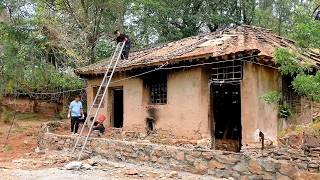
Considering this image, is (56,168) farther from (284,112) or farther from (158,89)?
(284,112)

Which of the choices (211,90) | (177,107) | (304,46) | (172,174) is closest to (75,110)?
(177,107)

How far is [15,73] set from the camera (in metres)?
20.2

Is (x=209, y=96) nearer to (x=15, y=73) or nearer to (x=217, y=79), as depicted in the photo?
(x=217, y=79)

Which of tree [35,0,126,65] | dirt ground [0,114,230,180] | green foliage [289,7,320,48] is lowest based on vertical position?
dirt ground [0,114,230,180]

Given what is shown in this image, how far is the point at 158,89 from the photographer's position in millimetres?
15227

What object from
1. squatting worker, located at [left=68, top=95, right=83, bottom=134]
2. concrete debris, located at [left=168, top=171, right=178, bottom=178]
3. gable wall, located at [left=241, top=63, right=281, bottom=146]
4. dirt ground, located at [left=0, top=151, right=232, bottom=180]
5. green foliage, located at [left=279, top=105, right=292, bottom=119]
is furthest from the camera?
squatting worker, located at [left=68, top=95, right=83, bottom=134]

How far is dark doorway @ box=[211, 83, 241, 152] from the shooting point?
45.6 ft

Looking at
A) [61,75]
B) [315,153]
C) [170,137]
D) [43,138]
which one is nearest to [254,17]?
[61,75]

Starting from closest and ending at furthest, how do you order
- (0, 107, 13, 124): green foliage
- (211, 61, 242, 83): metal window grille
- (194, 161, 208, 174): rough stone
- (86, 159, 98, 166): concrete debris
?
(194, 161, 208, 174): rough stone → (86, 159, 98, 166): concrete debris → (211, 61, 242, 83): metal window grille → (0, 107, 13, 124): green foliage

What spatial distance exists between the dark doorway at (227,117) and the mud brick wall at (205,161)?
135 inches

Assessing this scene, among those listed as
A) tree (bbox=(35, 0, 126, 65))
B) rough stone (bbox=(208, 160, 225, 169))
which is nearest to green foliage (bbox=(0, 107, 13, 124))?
tree (bbox=(35, 0, 126, 65))

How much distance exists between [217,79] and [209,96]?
Answer: 636mm

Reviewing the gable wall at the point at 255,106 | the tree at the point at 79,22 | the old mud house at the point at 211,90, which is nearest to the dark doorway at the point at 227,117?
the old mud house at the point at 211,90

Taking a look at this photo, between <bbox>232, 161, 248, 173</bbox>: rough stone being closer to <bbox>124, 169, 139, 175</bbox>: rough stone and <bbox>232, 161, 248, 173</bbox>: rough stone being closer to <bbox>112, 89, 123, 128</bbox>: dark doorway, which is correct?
<bbox>124, 169, 139, 175</bbox>: rough stone
